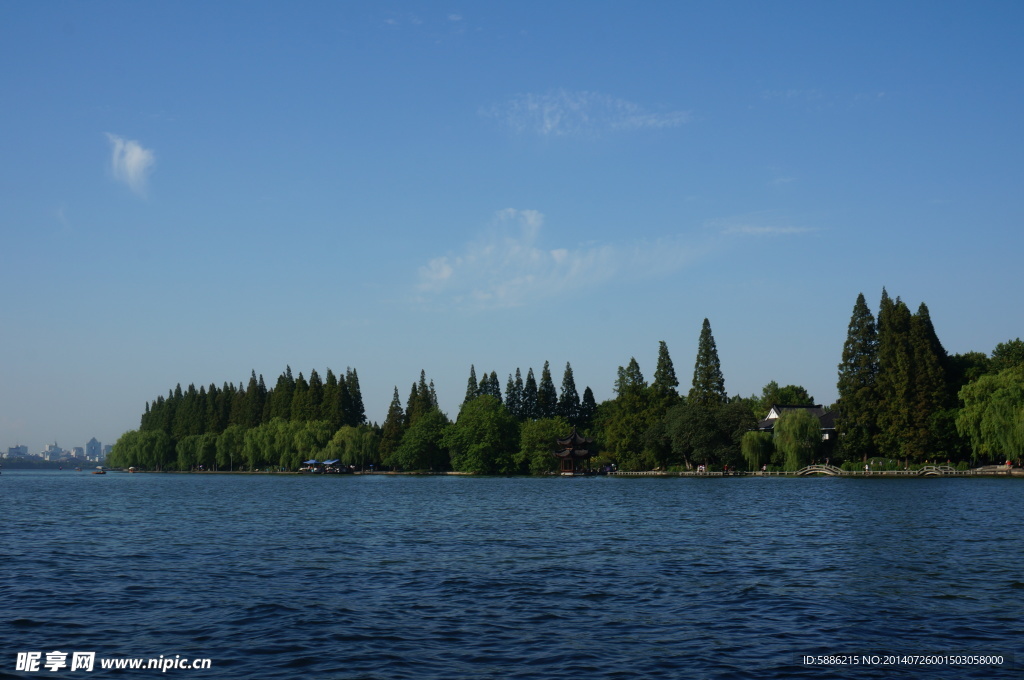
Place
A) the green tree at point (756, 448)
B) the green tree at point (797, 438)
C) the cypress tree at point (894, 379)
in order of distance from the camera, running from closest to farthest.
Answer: the cypress tree at point (894, 379), the green tree at point (797, 438), the green tree at point (756, 448)

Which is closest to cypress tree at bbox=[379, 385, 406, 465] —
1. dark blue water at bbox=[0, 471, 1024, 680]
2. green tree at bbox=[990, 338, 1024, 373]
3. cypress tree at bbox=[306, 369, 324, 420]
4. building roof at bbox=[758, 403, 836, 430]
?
cypress tree at bbox=[306, 369, 324, 420]

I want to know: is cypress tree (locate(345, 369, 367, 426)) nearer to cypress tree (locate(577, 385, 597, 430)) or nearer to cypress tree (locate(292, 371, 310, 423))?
cypress tree (locate(292, 371, 310, 423))

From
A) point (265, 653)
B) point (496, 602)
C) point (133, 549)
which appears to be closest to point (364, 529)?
point (133, 549)

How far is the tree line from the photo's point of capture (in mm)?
89312

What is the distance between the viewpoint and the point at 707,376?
11325 centimetres

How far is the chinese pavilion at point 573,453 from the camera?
414ft

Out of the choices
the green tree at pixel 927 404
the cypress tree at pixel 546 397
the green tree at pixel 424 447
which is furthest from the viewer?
the cypress tree at pixel 546 397

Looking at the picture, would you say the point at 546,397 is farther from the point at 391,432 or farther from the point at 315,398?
the point at 315,398

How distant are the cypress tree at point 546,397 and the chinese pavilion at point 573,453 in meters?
24.5

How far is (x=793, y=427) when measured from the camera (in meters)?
93.2

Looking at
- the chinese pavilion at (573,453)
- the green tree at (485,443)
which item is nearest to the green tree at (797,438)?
the chinese pavilion at (573,453)

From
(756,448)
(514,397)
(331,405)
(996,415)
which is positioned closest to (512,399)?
(514,397)

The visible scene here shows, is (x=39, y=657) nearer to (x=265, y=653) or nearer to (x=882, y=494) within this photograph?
(x=265, y=653)

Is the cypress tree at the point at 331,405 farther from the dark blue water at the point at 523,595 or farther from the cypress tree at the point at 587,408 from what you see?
the dark blue water at the point at 523,595
